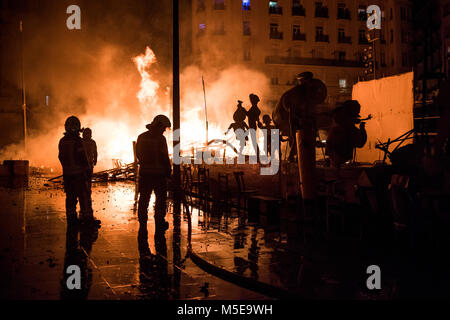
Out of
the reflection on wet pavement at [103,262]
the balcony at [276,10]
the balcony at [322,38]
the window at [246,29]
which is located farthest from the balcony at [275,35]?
the reflection on wet pavement at [103,262]

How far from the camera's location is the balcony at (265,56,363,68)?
50.7m

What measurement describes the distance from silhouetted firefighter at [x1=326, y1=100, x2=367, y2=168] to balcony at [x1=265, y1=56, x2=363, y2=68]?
1635 inches

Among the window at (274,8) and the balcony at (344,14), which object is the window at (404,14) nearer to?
the balcony at (344,14)

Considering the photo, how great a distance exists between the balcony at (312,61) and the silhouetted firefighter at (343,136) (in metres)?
41.5

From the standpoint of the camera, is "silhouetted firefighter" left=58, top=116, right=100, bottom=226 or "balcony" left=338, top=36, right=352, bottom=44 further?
"balcony" left=338, top=36, right=352, bottom=44

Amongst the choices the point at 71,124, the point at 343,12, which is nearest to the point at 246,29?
the point at 343,12

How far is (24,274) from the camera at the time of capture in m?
5.67

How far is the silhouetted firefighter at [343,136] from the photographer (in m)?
9.71

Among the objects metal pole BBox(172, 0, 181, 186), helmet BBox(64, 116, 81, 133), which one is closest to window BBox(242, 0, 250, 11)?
metal pole BBox(172, 0, 181, 186)

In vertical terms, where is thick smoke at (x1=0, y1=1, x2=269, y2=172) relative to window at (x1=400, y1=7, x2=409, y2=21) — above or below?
below

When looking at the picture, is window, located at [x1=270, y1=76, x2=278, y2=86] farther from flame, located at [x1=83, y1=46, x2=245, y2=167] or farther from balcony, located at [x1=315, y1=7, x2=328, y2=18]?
flame, located at [x1=83, y1=46, x2=245, y2=167]

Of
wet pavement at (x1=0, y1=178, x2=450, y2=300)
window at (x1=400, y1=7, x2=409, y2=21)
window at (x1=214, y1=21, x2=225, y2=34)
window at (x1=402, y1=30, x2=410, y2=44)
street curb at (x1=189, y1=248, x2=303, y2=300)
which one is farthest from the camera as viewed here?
window at (x1=400, y1=7, x2=409, y2=21)
